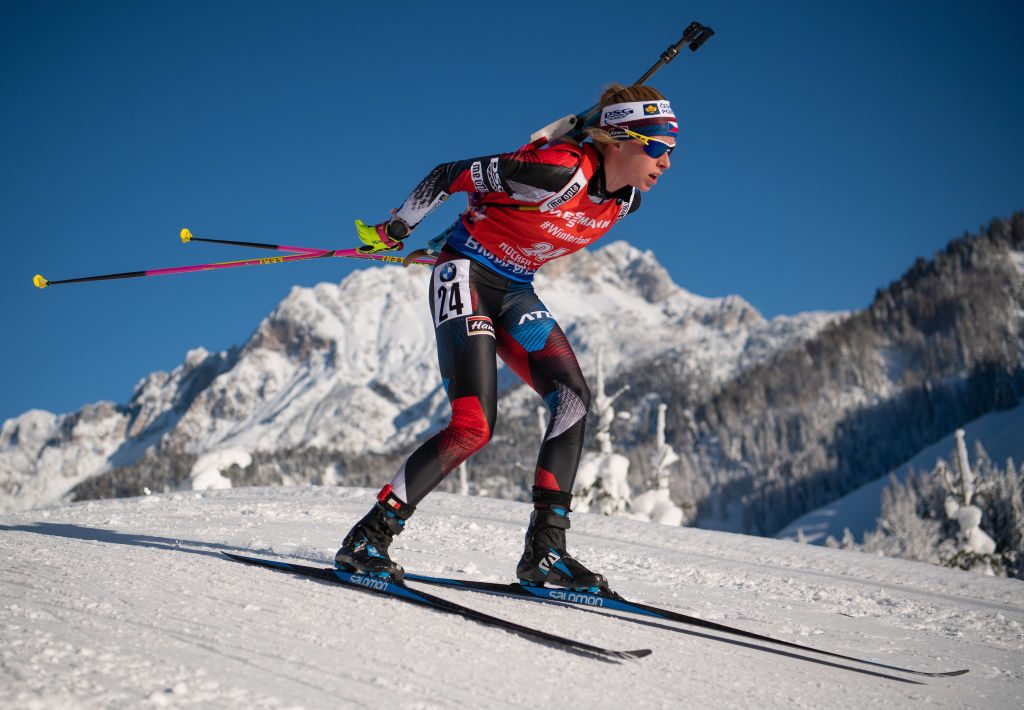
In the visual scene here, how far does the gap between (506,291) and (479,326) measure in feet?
1.38

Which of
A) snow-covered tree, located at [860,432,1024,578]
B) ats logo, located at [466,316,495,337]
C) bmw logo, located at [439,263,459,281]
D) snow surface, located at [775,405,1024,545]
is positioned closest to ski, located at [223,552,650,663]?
ats logo, located at [466,316,495,337]

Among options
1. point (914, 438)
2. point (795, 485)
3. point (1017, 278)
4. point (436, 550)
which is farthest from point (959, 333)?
point (436, 550)

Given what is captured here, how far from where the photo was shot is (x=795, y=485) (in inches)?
4609

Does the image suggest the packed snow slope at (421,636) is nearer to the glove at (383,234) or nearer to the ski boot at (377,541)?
the ski boot at (377,541)

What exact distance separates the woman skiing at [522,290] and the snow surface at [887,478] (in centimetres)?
9403

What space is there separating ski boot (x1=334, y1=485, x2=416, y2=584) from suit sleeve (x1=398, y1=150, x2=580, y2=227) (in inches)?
61.4

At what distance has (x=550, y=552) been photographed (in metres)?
4.07

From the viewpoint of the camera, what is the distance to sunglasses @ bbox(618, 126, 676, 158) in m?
4.21

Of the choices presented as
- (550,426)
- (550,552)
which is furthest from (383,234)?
(550,552)

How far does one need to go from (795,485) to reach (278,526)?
394 ft

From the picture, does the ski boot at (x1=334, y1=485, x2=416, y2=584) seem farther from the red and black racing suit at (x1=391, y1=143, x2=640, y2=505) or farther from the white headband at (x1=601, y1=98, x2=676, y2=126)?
the white headband at (x1=601, y1=98, x2=676, y2=126)

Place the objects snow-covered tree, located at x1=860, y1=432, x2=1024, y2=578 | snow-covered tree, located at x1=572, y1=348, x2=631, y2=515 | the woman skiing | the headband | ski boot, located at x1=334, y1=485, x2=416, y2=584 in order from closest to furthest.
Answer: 1. ski boot, located at x1=334, y1=485, x2=416, y2=584
2. the woman skiing
3. the headband
4. snow-covered tree, located at x1=572, y1=348, x2=631, y2=515
5. snow-covered tree, located at x1=860, y1=432, x2=1024, y2=578

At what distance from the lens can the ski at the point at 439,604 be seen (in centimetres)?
293

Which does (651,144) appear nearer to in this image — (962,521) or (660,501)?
(660,501)
